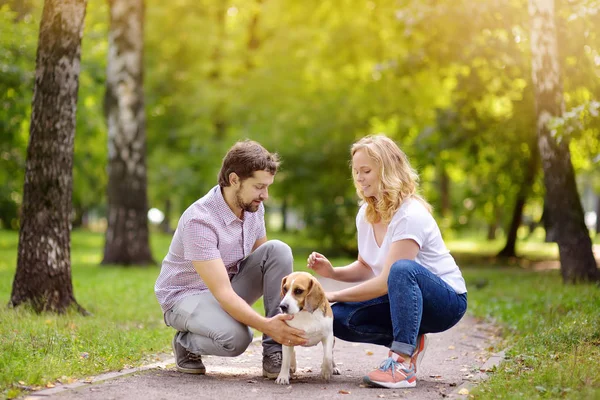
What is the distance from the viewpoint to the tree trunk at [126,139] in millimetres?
16359

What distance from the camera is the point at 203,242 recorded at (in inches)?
225

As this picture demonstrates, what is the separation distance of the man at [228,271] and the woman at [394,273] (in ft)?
1.75

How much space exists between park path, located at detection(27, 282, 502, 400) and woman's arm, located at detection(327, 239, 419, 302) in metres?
0.67

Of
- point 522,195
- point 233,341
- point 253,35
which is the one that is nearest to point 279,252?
point 233,341

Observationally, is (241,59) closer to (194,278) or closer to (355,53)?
(355,53)

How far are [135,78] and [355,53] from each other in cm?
928

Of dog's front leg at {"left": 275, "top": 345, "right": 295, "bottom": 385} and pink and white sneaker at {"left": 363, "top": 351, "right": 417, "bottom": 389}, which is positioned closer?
pink and white sneaker at {"left": 363, "top": 351, "right": 417, "bottom": 389}

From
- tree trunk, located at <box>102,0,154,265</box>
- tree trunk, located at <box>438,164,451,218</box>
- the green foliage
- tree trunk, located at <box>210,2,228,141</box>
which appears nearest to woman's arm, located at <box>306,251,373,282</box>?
tree trunk, located at <box>102,0,154,265</box>

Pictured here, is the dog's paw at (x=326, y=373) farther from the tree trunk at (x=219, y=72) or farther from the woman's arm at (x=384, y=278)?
the tree trunk at (x=219, y=72)

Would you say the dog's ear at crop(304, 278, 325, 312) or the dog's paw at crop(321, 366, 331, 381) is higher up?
the dog's ear at crop(304, 278, 325, 312)

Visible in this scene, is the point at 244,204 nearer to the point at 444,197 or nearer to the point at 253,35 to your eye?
the point at 444,197

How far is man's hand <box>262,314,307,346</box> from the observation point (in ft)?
18.0

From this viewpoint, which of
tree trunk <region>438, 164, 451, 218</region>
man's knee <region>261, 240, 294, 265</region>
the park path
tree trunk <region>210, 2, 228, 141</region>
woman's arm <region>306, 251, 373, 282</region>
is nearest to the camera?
the park path

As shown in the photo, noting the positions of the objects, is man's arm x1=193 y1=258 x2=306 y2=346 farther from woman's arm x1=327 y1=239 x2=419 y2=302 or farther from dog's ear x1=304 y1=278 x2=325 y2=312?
woman's arm x1=327 y1=239 x2=419 y2=302
